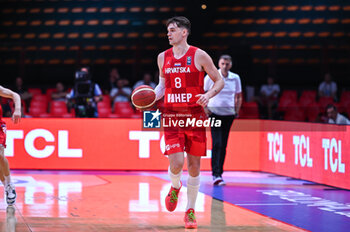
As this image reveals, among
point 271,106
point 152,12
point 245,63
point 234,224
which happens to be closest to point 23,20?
point 152,12

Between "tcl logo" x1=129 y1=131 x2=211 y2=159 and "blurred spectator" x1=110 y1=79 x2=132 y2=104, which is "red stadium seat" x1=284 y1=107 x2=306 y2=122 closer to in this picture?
"tcl logo" x1=129 y1=131 x2=211 y2=159

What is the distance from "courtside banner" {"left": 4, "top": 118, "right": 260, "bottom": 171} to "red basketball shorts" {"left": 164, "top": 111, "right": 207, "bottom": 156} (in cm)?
541

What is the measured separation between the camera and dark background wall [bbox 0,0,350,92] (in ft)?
60.4

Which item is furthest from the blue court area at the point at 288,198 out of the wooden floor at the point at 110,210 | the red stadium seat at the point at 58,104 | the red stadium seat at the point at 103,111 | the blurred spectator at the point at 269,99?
the red stadium seat at the point at 58,104

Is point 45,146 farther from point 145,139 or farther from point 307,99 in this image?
point 307,99

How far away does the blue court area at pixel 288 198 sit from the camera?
6.21 meters

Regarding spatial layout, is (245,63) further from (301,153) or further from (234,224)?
(234,224)

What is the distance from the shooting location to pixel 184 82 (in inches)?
226

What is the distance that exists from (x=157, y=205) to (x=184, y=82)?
6.55ft

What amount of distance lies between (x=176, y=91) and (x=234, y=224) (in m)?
1.45

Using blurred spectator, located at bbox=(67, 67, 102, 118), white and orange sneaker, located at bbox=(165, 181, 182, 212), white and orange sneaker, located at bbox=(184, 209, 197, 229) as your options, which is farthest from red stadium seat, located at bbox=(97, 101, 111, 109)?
white and orange sneaker, located at bbox=(184, 209, 197, 229)

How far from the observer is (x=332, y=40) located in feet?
61.1

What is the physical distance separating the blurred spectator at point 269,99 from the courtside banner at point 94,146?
3180 mm

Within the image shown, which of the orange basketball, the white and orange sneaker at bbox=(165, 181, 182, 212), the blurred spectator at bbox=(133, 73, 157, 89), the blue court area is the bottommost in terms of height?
the blue court area
